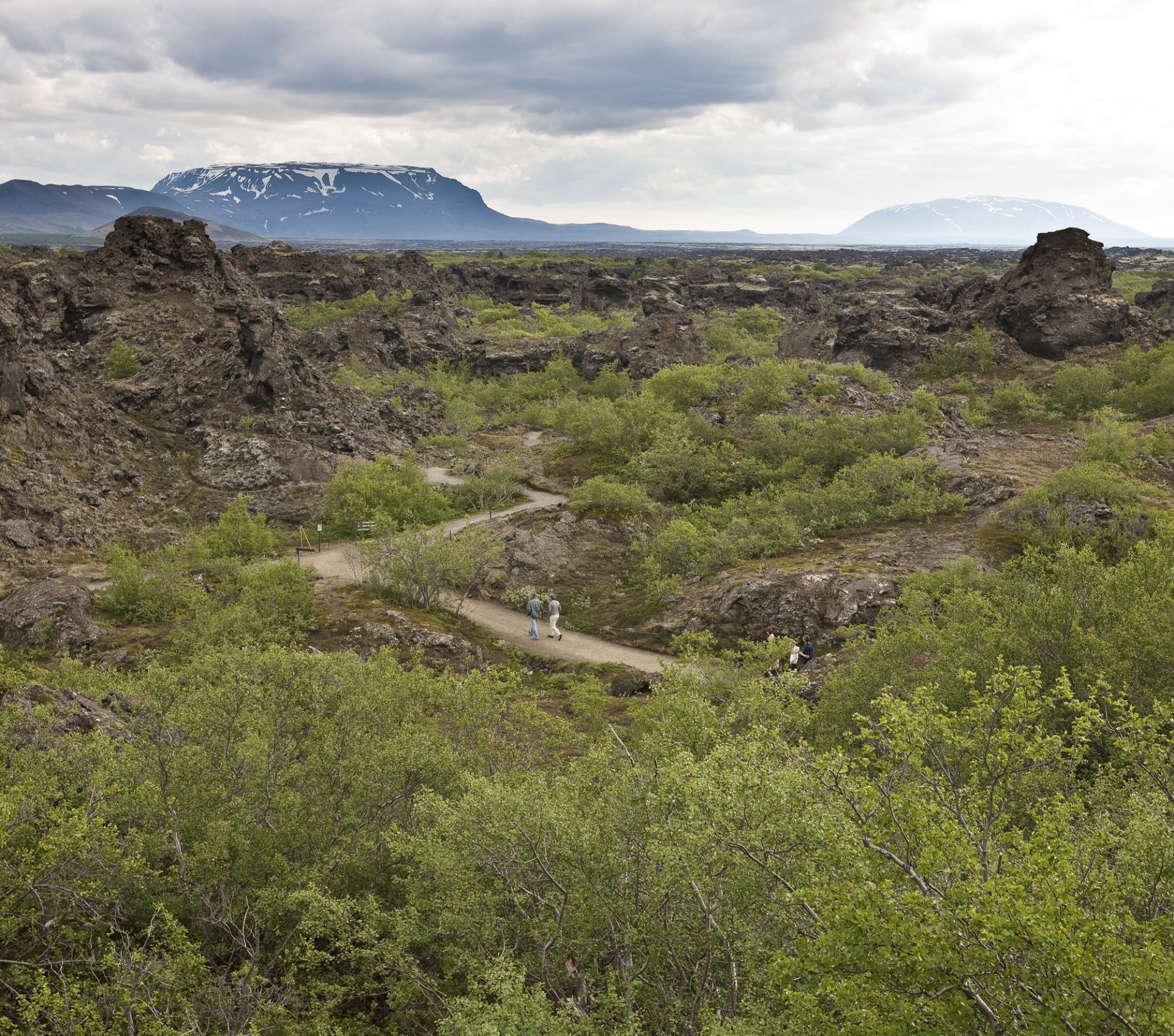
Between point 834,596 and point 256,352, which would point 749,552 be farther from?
point 256,352

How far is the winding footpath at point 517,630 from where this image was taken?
2731 centimetres

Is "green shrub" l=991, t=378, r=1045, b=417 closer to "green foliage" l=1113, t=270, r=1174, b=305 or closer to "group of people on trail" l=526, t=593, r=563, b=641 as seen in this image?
"group of people on trail" l=526, t=593, r=563, b=641

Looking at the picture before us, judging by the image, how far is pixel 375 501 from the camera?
40438 millimetres

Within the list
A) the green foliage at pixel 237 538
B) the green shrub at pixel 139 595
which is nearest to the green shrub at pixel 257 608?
the green shrub at pixel 139 595

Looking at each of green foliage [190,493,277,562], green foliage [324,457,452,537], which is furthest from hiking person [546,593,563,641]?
green foliage [190,493,277,562]

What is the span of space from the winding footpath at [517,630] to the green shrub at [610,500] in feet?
20.4

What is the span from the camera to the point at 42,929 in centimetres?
958

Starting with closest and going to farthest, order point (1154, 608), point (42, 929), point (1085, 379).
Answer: point (42, 929)
point (1154, 608)
point (1085, 379)

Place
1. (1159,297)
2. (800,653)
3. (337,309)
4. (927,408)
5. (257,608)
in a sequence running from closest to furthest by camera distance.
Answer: (800,653) < (257,608) < (927,408) < (1159,297) < (337,309)

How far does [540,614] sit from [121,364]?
1667 inches

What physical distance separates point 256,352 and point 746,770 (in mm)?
49874

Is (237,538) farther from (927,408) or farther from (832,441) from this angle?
(927,408)

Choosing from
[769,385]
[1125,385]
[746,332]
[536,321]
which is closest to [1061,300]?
[1125,385]

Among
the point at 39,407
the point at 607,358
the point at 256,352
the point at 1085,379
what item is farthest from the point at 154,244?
the point at 1085,379
